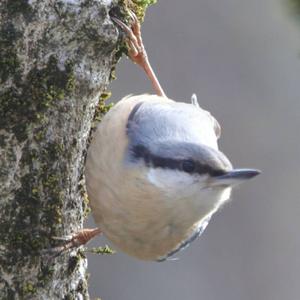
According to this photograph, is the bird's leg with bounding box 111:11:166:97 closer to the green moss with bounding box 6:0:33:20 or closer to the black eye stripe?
the green moss with bounding box 6:0:33:20

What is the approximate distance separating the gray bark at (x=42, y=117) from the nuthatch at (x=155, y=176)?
121mm

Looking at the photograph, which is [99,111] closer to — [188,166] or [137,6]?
[137,6]

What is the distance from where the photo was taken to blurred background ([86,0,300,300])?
583 cm

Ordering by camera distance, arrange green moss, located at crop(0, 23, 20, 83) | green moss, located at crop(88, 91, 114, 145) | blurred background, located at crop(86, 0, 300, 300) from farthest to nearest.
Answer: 1. blurred background, located at crop(86, 0, 300, 300)
2. green moss, located at crop(88, 91, 114, 145)
3. green moss, located at crop(0, 23, 20, 83)

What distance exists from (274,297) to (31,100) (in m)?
3.76

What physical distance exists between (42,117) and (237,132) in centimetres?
337

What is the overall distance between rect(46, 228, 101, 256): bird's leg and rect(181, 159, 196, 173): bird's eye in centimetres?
50

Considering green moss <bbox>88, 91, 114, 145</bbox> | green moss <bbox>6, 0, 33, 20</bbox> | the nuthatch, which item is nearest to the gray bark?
green moss <bbox>6, 0, 33, 20</bbox>

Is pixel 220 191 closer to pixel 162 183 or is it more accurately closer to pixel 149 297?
pixel 162 183

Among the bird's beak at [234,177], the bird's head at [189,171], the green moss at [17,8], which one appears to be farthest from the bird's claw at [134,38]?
the bird's beak at [234,177]

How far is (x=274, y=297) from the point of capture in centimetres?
612

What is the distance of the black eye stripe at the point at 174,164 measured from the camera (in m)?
2.76

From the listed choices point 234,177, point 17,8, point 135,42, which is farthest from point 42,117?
point 135,42

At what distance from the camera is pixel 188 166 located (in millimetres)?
2781
